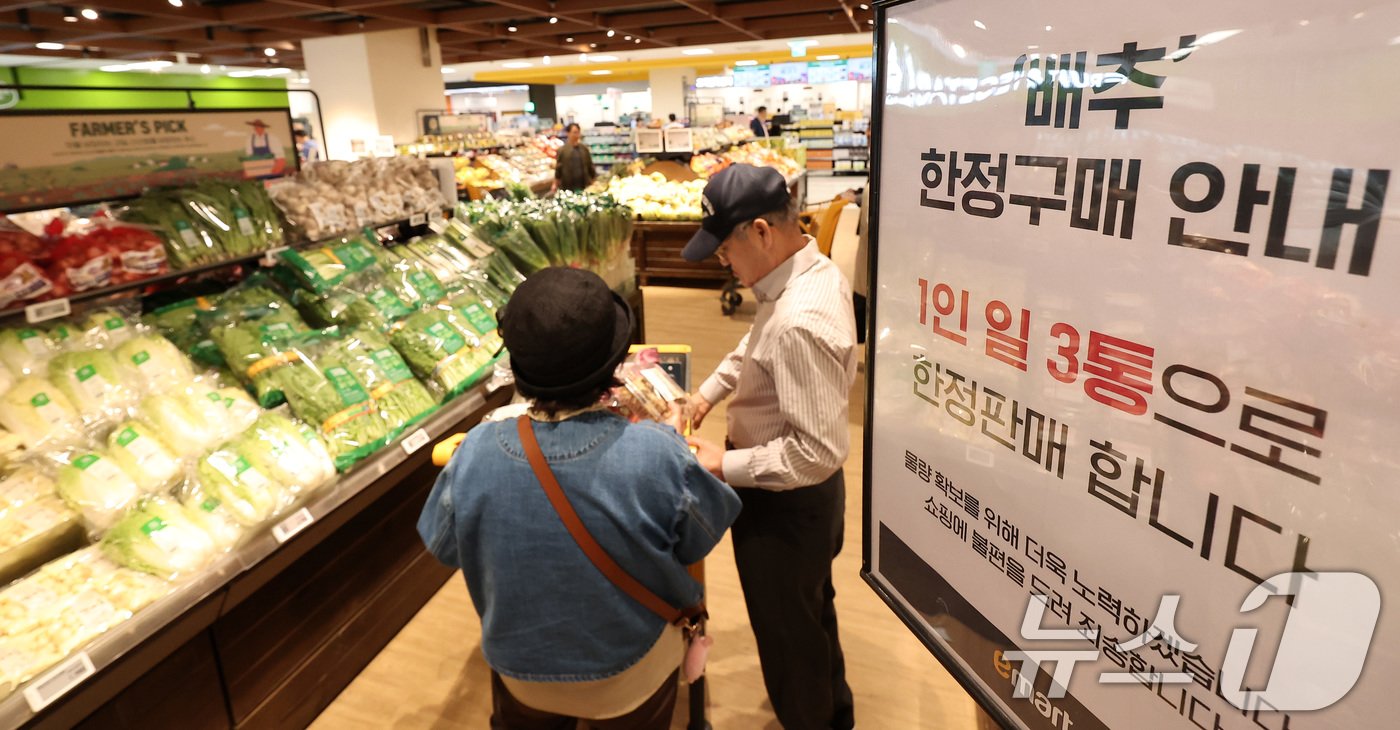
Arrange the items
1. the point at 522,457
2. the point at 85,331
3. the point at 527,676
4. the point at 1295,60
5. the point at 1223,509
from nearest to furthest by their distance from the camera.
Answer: the point at 1295,60
the point at 1223,509
the point at 522,457
the point at 527,676
the point at 85,331

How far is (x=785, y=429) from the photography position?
1.87 metres

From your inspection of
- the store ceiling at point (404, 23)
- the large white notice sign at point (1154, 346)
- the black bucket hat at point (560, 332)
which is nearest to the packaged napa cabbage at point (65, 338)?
the black bucket hat at point (560, 332)

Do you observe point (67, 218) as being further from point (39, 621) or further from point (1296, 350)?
point (1296, 350)

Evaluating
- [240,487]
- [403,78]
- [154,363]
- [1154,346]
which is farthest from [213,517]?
[403,78]

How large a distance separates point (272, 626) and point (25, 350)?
118cm

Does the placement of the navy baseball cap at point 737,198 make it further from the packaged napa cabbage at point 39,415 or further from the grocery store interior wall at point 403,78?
the grocery store interior wall at point 403,78

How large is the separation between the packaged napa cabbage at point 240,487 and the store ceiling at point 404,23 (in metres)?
6.76

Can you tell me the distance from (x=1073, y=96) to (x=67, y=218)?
320 centimetres

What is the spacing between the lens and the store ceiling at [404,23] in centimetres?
855

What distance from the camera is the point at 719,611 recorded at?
9.86ft

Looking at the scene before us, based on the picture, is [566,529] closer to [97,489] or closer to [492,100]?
[97,489]

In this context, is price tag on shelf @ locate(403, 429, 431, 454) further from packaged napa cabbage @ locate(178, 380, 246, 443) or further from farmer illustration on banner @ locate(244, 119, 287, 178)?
farmer illustration on banner @ locate(244, 119, 287, 178)

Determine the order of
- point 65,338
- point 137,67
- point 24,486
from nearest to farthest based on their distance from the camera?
point 24,486
point 65,338
point 137,67

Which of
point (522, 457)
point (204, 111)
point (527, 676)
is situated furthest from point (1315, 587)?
point (204, 111)
